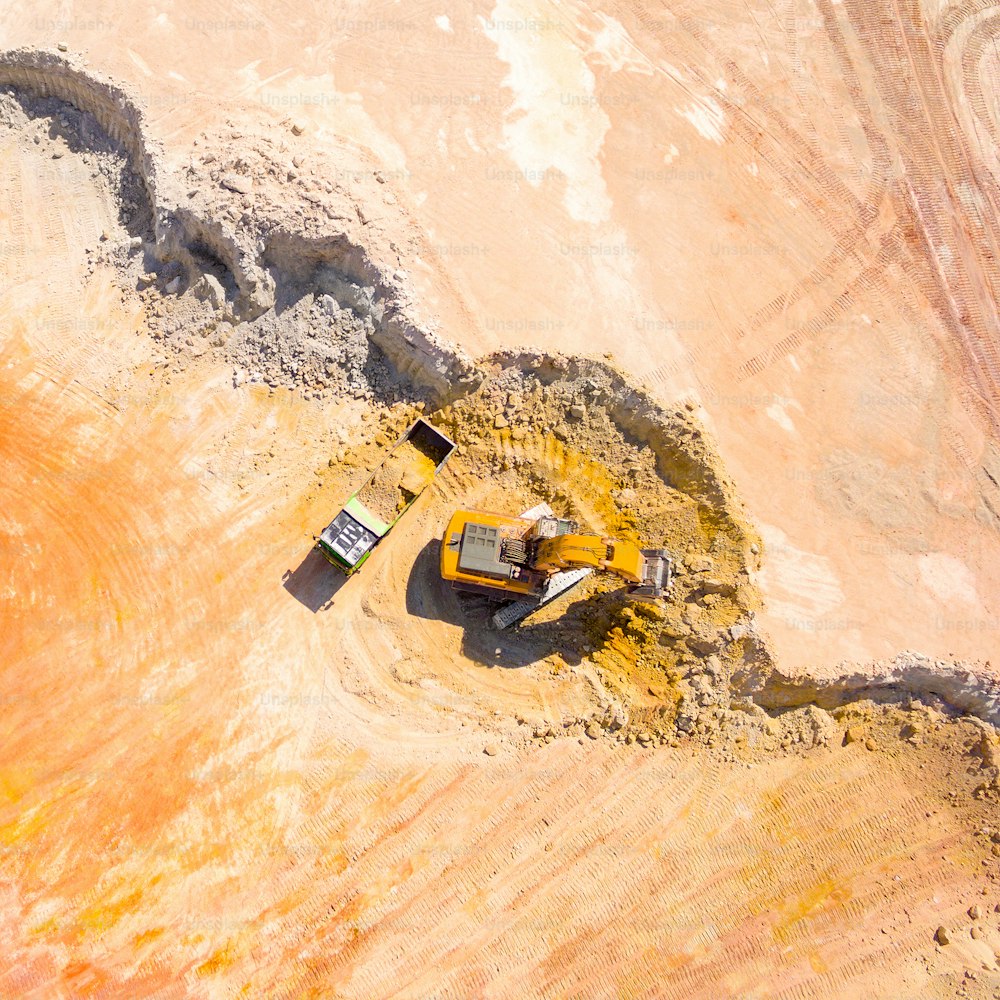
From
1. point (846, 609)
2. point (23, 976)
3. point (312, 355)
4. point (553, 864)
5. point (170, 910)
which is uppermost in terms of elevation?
point (846, 609)

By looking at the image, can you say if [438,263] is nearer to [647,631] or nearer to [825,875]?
[647,631]

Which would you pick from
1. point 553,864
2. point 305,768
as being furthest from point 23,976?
point 553,864

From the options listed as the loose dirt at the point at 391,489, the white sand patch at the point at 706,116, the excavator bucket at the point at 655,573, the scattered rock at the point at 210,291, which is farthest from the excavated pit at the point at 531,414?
the white sand patch at the point at 706,116

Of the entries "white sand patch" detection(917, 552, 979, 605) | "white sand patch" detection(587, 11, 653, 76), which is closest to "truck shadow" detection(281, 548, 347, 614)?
"white sand patch" detection(917, 552, 979, 605)

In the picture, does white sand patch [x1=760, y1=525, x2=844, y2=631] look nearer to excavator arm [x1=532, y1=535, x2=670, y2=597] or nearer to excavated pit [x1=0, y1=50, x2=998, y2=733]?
excavated pit [x1=0, y1=50, x2=998, y2=733]

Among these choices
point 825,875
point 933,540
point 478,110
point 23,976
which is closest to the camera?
point 23,976

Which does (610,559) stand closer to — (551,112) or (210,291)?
(210,291)

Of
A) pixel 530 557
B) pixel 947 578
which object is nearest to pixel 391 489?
pixel 530 557
